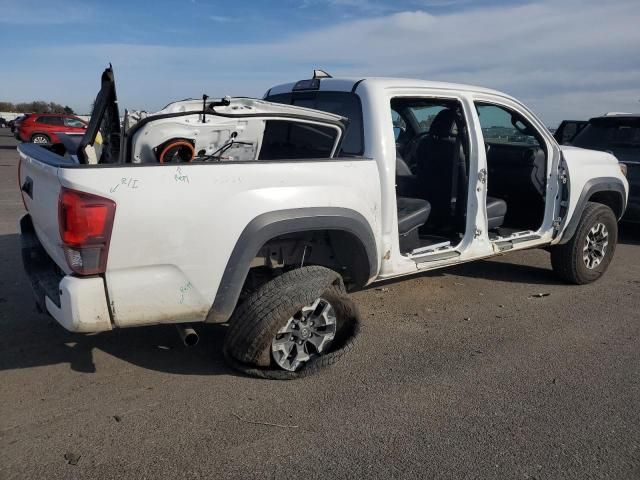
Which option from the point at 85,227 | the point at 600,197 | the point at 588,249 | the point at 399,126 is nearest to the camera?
the point at 85,227

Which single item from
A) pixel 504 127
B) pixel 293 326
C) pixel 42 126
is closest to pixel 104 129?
pixel 293 326

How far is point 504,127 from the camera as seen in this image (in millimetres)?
5473

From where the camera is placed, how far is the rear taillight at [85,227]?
276cm

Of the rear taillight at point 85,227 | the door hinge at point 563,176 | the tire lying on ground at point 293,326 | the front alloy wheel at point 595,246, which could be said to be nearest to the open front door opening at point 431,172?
the tire lying on ground at point 293,326

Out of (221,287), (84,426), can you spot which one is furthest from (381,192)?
(84,426)

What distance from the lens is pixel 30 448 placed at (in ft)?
9.27

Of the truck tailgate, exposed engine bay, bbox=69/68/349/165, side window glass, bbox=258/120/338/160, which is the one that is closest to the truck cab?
side window glass, bbox=258/120/338/160

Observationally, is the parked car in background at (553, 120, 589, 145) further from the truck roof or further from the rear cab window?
the rear cab window

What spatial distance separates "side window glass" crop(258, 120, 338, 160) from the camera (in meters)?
4.16

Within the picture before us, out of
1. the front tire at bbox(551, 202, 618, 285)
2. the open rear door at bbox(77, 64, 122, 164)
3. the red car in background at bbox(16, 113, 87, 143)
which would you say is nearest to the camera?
the open rear door at bbox(77, 64, 122, 164)

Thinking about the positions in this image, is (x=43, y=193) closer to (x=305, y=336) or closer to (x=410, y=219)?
(x=305, y=336)

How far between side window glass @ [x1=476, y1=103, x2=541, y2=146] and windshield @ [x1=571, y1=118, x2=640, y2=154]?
2.97 m

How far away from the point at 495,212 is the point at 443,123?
95cm

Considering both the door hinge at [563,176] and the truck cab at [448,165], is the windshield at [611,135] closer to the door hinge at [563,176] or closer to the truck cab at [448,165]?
the truck cab at [448,165]
